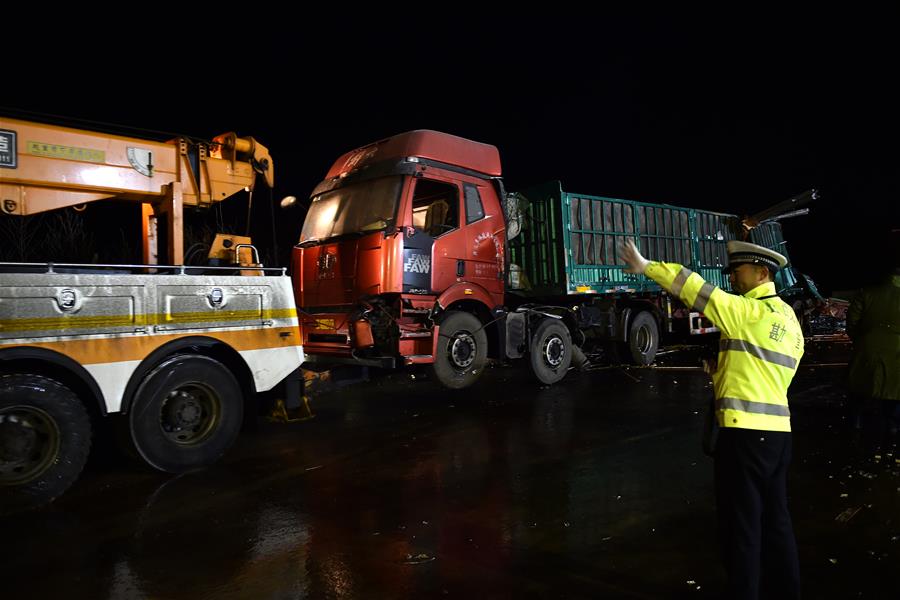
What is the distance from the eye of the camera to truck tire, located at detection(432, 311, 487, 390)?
7.50 meters

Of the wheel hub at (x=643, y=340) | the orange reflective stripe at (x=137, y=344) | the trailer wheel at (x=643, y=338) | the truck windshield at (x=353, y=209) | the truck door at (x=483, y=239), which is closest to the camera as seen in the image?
the orange reflective stripe at (x=137, y=344)

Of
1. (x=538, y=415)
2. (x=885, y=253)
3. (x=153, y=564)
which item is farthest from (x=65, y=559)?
(x=885, y=253)

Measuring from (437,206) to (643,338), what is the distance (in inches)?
220

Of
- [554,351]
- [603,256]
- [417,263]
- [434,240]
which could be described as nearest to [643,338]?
[603,256]

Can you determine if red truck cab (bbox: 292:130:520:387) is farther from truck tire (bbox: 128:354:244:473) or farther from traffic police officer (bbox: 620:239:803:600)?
traffic police officer (bbox: 620:239:803:600)

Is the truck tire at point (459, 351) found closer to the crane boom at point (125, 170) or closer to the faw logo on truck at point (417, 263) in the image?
the faw logo on truck at point (417, 263)

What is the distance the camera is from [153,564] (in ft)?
10.7

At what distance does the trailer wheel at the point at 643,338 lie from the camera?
1103cm

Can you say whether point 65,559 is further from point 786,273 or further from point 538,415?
point 786,273

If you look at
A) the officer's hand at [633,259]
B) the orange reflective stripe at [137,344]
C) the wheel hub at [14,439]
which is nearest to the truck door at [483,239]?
the orange reflective stripe at [137,344]

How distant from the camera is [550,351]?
921 centimetres

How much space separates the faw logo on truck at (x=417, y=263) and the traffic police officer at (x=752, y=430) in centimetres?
463

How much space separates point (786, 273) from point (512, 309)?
920 centimetres

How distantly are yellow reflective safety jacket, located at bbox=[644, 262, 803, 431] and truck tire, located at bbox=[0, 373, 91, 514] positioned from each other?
13.1ft
